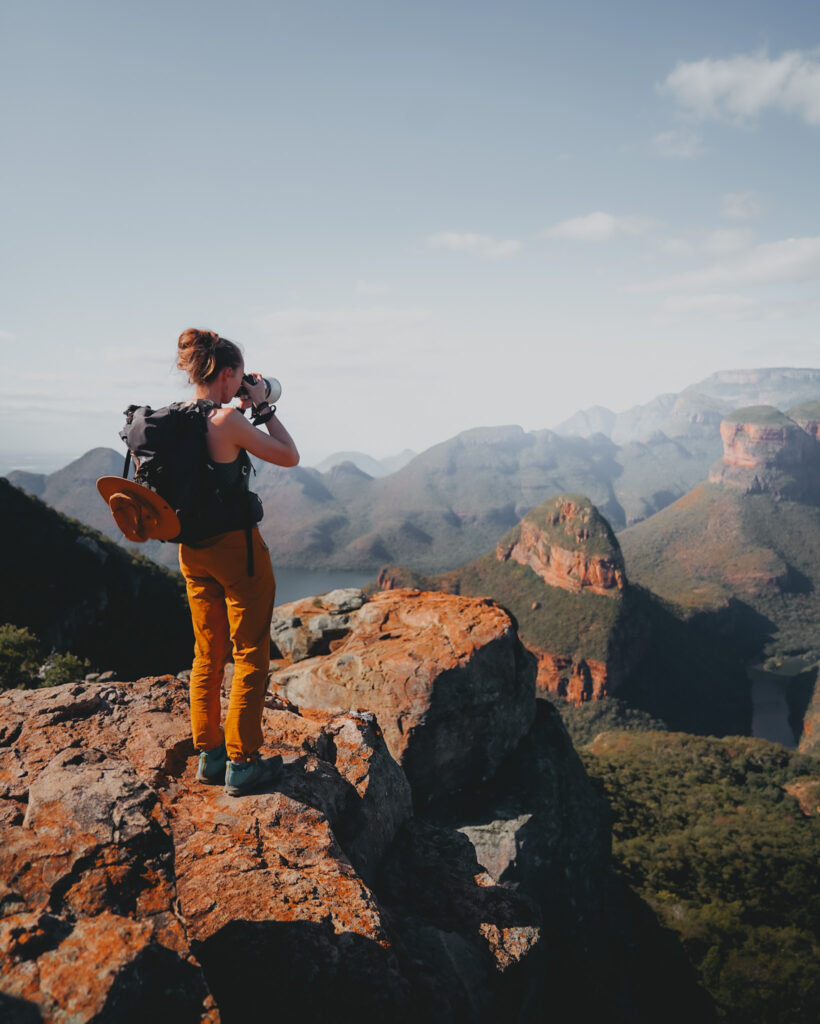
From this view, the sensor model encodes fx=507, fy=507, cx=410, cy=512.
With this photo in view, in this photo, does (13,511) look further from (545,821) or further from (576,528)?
(576,528)

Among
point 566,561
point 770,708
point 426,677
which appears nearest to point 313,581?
point 566,561

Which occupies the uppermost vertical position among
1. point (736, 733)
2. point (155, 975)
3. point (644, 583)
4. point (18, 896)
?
point (18, 896)

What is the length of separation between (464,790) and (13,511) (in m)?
29.7

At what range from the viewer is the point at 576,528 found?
71.7 metres

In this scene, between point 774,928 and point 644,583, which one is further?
point 644,583

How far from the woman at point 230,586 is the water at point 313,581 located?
103289mm

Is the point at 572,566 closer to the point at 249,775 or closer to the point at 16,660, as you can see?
the point at 16,660

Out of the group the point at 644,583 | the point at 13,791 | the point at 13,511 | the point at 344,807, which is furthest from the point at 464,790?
the point at 644,583

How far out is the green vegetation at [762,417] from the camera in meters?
134

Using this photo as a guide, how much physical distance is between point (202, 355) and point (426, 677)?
7.23 meters

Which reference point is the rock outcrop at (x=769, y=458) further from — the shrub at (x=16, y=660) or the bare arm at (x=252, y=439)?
the bare arm at (x=252, y=439)

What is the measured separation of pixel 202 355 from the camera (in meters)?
3.56

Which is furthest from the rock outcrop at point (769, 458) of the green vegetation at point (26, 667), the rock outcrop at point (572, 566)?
the green vegetation at point (26, 667)

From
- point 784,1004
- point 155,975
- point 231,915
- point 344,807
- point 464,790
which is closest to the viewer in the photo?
point 155,975
